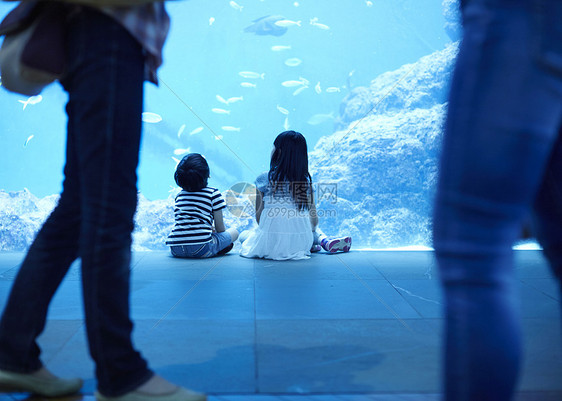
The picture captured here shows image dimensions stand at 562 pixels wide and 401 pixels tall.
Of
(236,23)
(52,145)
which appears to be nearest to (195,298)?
(236,23)

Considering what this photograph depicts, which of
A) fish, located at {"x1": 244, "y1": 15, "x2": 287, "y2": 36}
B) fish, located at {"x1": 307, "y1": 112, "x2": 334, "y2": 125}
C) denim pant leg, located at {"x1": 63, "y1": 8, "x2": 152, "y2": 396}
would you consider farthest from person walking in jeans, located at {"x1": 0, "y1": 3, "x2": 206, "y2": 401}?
fish, located at {"x1": 307, "y1": 112, "x2": 334, "y2": 125}

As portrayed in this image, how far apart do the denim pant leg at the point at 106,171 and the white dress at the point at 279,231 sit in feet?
9.25

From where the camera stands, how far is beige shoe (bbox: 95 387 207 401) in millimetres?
1145

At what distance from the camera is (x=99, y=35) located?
111cm

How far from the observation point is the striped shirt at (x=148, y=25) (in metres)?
1.11

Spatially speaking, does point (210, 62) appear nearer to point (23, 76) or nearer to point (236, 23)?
point (236, 23)

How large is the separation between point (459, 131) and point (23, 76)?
3.14 feet

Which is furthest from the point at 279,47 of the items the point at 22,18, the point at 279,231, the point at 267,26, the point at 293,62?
the point at 22,18

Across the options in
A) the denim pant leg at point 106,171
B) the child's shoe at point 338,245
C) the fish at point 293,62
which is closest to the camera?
the denim pant leg at point 106,171

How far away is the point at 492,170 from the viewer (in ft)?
→ 2.28

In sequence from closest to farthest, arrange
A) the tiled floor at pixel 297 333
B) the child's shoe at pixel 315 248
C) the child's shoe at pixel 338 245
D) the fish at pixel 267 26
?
the tiled floor at pixel 297 333, the child's shoe at pixel 338 245, the child's shoe at pixel 315 248, the fish at pixel 267 26

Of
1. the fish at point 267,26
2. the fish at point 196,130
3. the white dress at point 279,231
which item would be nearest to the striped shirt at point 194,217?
the white dress at point 279,231

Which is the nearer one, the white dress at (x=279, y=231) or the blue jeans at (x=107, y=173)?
the blue jeans at (x=107, y=173)

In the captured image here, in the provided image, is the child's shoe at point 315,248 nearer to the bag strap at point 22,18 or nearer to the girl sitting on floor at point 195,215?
the girl sitting on floor at point 195,215
